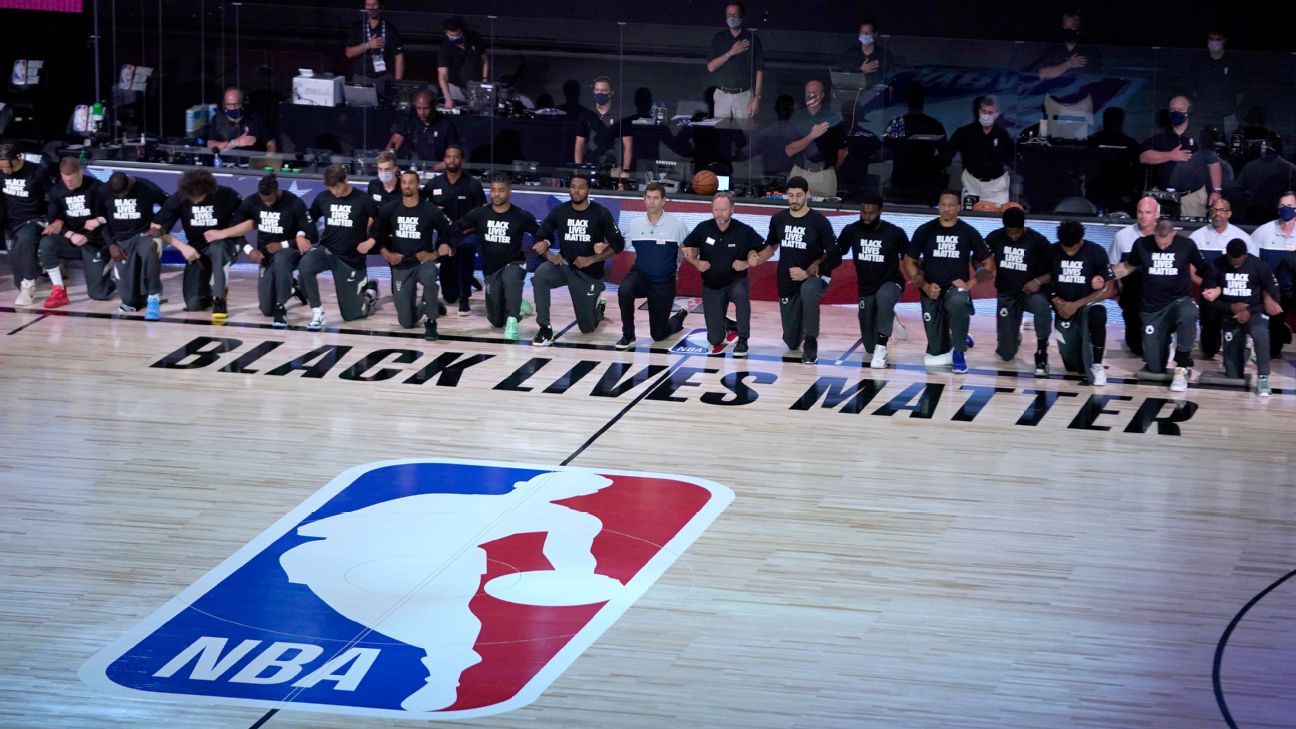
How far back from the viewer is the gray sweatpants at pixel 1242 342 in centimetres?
1412

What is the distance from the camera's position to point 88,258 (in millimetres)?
16656

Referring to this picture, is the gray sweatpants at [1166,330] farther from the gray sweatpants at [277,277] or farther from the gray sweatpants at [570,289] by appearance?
the gray sweatpants at [277,277]

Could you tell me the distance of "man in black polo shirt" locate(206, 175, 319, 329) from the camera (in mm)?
15945

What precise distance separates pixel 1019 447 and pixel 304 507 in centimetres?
537

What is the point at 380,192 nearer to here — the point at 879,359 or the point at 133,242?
the point at 133,242

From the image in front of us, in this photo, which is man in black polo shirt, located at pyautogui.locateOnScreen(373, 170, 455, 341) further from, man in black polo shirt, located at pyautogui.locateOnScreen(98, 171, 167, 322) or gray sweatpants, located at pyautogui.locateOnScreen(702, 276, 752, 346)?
gray sweatpants, located at pyautogui.locateOnScreen(702, 276, 752, 346)

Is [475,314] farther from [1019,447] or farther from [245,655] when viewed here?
[245,655]

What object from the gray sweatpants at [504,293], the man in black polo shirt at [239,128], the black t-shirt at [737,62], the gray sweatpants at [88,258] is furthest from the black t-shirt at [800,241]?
the gray sweatpants at [88,258]

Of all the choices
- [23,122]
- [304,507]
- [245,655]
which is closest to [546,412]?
[304,507]

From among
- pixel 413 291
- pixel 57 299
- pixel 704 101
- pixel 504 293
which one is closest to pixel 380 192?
pixel 413 291

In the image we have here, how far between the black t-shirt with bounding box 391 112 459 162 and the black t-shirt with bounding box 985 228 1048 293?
6.49m

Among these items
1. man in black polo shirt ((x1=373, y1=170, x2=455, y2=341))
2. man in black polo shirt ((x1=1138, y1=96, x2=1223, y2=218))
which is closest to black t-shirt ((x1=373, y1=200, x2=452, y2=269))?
man in black polo shirt ((x1=373, y1=170, x2=455, y2=341))

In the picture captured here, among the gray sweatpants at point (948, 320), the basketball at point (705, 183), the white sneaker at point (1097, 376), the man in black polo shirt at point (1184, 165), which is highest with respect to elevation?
the man in black polo shirt at point (1184, 165)

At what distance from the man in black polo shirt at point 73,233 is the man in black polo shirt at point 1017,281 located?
8946mm
